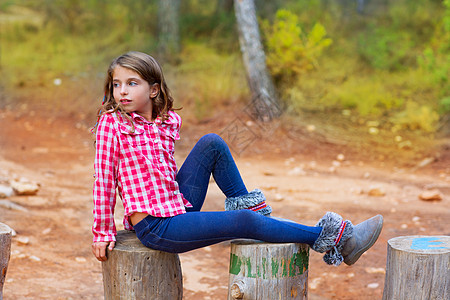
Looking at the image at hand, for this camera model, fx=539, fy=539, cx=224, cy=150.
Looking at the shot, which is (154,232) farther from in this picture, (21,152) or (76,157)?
(21,152)

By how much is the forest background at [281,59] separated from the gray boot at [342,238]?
500cm

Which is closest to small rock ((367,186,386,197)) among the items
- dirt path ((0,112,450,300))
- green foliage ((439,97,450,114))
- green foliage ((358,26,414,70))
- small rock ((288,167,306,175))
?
dirt path ((0,112,450,300))

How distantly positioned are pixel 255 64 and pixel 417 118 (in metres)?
2.56

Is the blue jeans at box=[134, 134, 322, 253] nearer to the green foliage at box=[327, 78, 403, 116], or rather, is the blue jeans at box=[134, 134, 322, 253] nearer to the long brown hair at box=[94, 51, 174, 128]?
the long brown hair at box=[94, 51, 174, 128]

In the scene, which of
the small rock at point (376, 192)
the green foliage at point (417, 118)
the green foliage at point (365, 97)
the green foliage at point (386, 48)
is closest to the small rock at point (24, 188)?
the small rock at point (376, 192)

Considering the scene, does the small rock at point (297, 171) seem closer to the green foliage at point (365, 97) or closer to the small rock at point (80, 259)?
the green foliage at point (365, 97)

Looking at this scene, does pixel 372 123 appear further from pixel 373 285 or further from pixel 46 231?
pixel 46 231

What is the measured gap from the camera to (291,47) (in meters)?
8.32

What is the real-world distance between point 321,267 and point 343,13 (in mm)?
7825

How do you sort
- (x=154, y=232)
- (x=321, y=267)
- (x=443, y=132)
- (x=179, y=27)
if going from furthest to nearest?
(x=179, y=27) → (x=443, y=132) → (x=321, y=267) → (x=154, y=232)

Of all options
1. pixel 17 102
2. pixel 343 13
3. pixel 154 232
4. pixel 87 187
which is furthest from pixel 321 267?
pixel 343 13

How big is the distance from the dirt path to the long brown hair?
54.7 inches

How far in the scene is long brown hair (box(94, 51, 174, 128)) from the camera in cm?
261

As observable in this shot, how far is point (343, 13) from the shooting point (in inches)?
424
